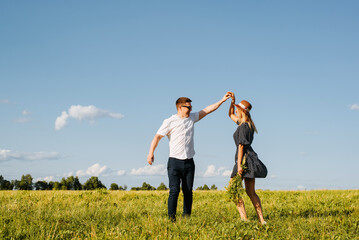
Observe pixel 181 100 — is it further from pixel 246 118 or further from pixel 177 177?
pixel 177 177

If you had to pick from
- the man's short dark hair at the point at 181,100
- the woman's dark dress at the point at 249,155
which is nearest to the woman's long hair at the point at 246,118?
the woman's dark dress at the point at 249,155

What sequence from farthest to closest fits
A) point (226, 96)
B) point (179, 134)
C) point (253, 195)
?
1. point (226, 96)
2. point (179, 134)
3. point (253, 195)

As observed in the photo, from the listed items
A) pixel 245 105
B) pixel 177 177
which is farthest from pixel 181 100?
pixel 177 177

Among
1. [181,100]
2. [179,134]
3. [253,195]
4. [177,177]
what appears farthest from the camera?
[181,100]

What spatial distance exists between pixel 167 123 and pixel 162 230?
9.03 ft

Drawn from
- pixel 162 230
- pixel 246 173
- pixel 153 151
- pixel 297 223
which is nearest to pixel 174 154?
pixel 153 151

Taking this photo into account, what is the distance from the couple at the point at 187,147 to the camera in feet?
24.3

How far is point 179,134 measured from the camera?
7809 mm

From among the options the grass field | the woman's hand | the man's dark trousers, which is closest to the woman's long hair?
the woman's hand

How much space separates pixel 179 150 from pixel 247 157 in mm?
1540

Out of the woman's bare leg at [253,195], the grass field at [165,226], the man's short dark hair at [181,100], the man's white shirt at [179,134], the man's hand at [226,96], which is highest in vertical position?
the man's hand at [226,96]

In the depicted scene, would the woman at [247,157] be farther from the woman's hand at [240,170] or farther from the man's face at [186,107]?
the man's face at [186,107]

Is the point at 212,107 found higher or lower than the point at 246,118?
higher

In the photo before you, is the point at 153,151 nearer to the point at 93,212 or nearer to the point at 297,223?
the point at 93,212
